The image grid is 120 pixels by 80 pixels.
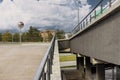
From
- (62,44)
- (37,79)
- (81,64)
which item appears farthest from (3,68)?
(81,64)

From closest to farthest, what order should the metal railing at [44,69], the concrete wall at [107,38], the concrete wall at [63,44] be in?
1. the metal railing at [44,69]
2. the concrete wall at [107,38]
3. the concrete wall at [63,44]

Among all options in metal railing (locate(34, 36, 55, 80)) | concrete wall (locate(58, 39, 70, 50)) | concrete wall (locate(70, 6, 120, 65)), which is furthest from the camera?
concrete wall (locate(58, 39, 70, 50))

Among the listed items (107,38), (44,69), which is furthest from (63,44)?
(44,69)

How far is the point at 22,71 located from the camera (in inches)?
435

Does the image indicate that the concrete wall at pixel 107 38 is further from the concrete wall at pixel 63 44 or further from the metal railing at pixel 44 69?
the concrete wall at pixel 63 44

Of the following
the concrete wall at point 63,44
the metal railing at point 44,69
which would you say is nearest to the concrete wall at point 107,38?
the metal railing at point 44,69

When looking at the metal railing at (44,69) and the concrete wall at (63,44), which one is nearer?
the metal railing at (44,69)

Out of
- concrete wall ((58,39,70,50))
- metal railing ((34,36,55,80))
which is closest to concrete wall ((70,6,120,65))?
metal railing ((34,36,55,80))

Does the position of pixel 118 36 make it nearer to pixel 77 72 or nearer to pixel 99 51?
pixel 99 51

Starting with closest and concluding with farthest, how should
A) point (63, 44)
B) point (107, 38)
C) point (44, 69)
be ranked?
point (44, 69)
point (107, 38)
point (63, 44)

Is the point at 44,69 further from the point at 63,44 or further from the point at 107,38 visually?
the point at 63,44

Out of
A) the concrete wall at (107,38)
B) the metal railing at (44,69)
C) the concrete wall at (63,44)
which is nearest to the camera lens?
the metal railing at (44,69)

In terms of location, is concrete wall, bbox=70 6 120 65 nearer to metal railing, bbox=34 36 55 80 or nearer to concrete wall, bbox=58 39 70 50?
metal railing, bbox=34 36 55 80

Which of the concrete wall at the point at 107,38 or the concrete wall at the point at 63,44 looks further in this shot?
the concrete wall at the point at 63,44
